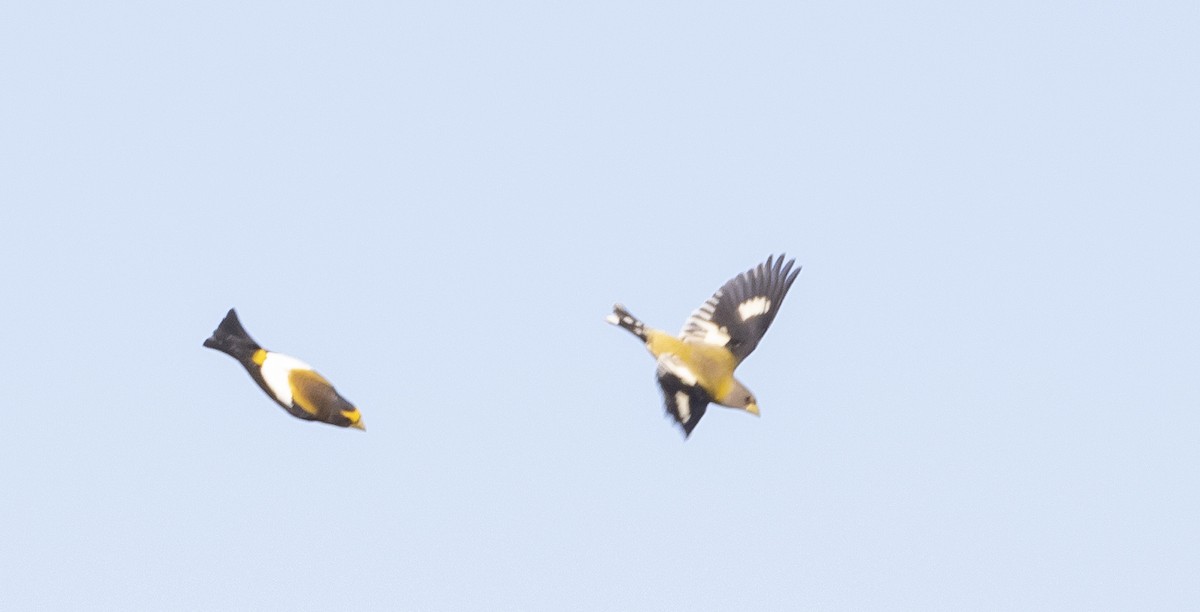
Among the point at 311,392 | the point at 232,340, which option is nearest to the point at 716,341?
the point at 311,392

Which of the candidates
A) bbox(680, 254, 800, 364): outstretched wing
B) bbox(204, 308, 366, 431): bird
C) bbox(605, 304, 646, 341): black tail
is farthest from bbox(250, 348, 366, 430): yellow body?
bbox(680, 254, 800, 364): outstretched wing

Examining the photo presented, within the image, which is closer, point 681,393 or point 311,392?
point 311,392

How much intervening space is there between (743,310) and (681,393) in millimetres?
1173

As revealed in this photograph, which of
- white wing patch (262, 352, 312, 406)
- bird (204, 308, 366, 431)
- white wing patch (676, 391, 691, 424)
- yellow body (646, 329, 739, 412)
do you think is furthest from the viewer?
white wing patch (676, 391, 691, 424)

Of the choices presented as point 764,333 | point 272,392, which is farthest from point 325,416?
point 764,333

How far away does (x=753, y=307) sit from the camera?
14.8 meters

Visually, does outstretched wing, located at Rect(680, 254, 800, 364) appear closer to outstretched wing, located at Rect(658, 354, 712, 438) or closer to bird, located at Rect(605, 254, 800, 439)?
bird, located at Rect(605, 254, 800, 439)

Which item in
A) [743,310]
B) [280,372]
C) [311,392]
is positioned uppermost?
[743,310]

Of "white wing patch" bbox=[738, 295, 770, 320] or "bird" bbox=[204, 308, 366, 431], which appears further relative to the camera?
"white wing patch" bbox=[738, 295, 770, 320]

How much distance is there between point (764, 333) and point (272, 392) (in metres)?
4.23

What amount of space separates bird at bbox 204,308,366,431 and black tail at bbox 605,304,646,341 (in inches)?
95.4

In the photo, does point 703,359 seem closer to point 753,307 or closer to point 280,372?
point 753,307

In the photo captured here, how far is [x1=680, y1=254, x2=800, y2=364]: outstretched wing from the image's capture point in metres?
14.5

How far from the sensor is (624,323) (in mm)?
14445
